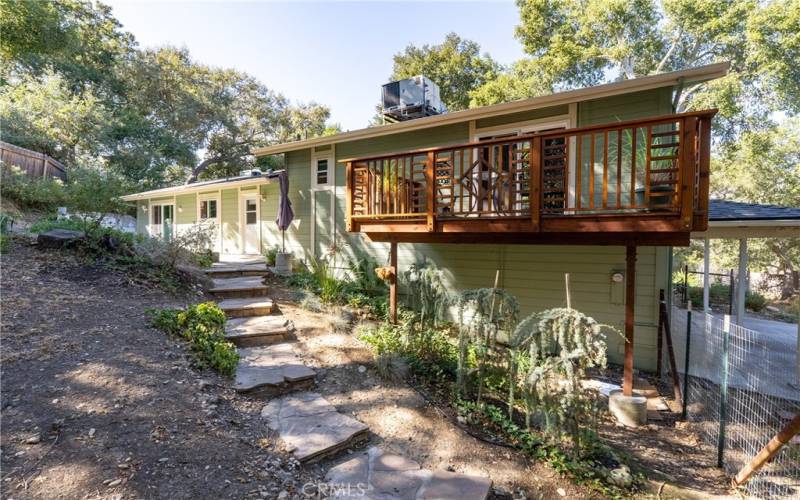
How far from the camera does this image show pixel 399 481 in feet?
8.52

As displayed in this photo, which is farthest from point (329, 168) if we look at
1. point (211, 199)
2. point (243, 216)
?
point (211, 199)

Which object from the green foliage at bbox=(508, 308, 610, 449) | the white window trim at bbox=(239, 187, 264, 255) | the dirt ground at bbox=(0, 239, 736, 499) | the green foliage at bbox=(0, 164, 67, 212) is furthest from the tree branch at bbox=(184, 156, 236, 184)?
the green foliage at bbox=(508, 308, 610, 449)

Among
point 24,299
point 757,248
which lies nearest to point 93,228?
point 24,299

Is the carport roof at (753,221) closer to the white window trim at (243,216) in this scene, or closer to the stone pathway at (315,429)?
the stone pathway at (315,429)

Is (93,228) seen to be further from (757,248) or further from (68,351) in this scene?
(757,248)

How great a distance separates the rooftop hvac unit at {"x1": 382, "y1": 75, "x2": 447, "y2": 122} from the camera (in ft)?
30.4

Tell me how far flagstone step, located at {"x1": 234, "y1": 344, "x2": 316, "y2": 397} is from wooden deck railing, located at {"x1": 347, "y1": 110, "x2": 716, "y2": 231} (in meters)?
2.61

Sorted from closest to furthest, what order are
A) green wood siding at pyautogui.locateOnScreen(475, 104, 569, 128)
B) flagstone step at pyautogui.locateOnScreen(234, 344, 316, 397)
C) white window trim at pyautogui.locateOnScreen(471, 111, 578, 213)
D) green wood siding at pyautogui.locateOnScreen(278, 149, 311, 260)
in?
flagstone step at pyautogui.locateOnScreen(234, 344, 316, 397), white window trim at pyautogui.locateOnScreen(471, 111, 578, 213), green wood siding at pyautogui.locateOnScreen(475, 104, 569, 128), green wood siding at pyautogui.locateOnScreen(278, 149, 311, 260)

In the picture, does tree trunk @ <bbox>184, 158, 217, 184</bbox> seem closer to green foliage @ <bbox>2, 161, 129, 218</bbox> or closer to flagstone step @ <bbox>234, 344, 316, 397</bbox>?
green foliage @ <bbox>2, 161, 129, 218</bbox>

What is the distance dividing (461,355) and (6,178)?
12.7 metres

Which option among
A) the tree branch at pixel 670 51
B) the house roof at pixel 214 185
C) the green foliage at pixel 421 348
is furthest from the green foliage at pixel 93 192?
the tree branch at pixel 670 51

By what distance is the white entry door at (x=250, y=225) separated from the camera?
10.8 metres

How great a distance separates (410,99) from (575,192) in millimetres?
5947

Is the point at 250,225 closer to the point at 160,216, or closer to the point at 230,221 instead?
the point at 230,221
